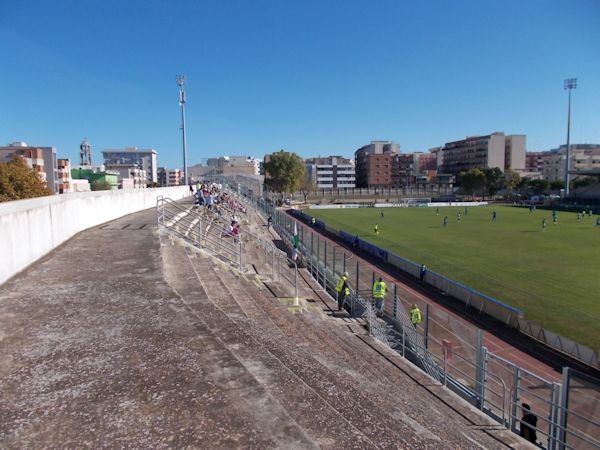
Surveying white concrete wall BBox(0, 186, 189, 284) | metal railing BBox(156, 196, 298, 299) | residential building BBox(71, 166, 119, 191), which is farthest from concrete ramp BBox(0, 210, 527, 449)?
residential building BBox(71, 166, 119, 191)

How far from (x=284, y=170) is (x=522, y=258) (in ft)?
230

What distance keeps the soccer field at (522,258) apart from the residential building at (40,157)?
51.9 meters

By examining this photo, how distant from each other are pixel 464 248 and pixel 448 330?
26.6 metres

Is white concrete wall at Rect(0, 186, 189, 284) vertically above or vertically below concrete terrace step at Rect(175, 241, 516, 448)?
above

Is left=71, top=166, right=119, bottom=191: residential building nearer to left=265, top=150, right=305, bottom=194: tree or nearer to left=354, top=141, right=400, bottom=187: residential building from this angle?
left=265, top=150, right=305, bottom=194: tree

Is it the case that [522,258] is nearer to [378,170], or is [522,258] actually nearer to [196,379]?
[196,379]

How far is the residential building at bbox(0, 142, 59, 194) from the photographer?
69188 mm

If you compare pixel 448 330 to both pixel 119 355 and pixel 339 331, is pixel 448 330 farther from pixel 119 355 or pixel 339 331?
pixel 119 355

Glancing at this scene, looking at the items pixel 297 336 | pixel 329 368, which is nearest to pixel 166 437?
pixel 329 368

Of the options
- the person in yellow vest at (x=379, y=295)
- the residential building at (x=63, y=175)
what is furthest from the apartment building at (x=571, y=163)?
the person in yellow vest at (x=379, y=295)

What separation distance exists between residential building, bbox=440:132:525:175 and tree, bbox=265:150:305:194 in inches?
2592

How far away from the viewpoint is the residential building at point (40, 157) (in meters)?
69.2

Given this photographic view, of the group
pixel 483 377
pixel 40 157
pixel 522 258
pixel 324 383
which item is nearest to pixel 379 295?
pixel 483 377

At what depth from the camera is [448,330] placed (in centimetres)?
1148
